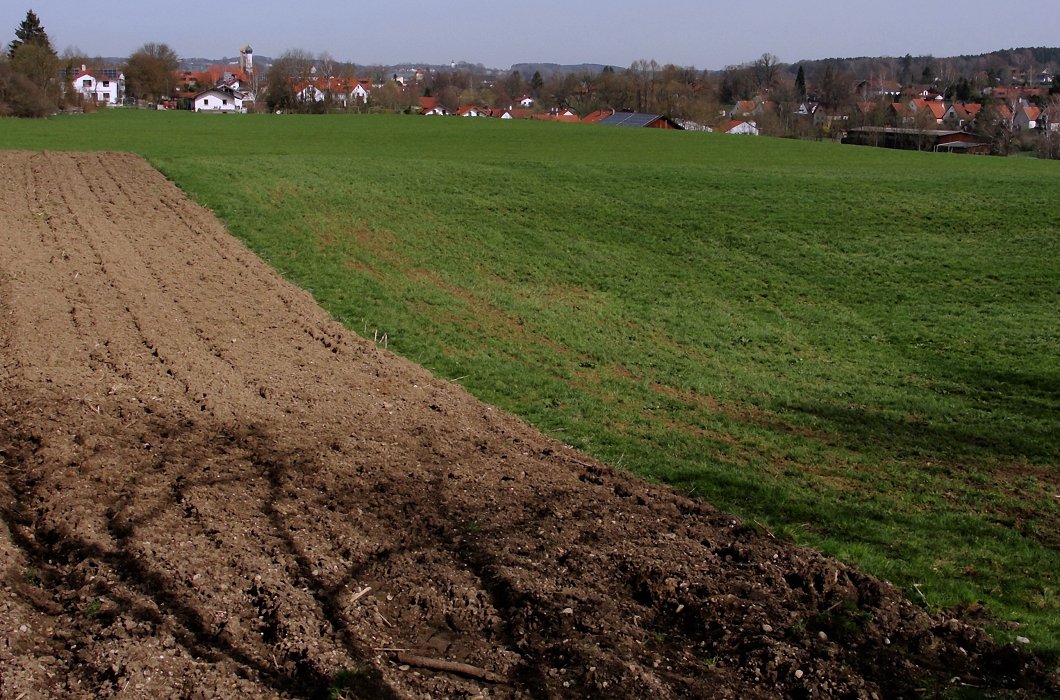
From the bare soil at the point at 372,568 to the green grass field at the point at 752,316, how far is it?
106cm

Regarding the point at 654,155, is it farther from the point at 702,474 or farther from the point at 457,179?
the point at 702,474

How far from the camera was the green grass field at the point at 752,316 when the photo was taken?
8812mm

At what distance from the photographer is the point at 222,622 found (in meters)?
5.28

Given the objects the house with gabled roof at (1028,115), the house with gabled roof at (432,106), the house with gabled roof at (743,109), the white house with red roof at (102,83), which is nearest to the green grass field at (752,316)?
the house with gabled roof at (1028,115)

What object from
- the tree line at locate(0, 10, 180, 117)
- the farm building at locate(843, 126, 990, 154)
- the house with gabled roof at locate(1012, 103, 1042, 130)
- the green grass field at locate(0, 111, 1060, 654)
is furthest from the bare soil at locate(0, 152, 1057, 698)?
the house with gabled roof at locate(1012, 103, 1042, 130)

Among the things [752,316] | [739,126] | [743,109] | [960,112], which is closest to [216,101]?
[739,126]

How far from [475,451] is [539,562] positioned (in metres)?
2.47

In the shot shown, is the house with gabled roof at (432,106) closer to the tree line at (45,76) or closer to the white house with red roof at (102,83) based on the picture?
the tree line at (45,76)

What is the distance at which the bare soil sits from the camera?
5.04 m

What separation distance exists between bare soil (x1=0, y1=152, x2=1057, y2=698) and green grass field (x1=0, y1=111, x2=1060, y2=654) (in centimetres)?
106

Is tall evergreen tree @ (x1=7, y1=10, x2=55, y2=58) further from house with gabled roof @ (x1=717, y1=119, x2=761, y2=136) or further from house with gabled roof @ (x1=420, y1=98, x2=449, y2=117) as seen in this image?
house with gabled roof @ (x1=717, y1=119, x2=761, y2=136)

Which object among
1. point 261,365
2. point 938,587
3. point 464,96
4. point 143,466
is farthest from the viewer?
point 464,96

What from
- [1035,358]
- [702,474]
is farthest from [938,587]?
[1035,358]

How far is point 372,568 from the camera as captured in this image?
241 inches
